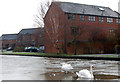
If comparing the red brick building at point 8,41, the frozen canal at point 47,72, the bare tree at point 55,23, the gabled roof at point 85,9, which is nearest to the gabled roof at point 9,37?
the red brick building at point 8,41

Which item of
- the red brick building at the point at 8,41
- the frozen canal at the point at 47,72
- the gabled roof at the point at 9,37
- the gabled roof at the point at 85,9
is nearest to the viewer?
the frozen canal at the point at 47,72

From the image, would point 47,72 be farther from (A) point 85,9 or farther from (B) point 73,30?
(A) point 85,9

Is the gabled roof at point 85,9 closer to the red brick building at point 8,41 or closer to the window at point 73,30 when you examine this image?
the window at point 73,30

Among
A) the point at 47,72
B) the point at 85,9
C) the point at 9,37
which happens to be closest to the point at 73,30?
the point at 85,9

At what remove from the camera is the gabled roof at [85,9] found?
158 ft

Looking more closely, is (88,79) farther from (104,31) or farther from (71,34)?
(104,31)

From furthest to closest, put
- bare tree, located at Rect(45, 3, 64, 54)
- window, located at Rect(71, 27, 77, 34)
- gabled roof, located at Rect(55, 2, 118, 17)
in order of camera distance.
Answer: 1. gabled roof, located at Rect(55, 2, 118, 17)
2. window, located at Rect(71, 27, 77, 34)
3. bare tree, located at Rect(45, 3, 64, 54)

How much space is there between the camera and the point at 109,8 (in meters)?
58.2

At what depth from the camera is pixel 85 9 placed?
2023 inches

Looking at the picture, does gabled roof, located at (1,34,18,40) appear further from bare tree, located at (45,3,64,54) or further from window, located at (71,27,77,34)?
window, located at (71,27,77,34)

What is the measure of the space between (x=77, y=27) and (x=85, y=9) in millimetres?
9359

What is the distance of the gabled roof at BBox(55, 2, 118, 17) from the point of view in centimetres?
4813

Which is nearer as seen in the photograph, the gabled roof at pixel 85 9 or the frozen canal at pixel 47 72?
the frozen canal at pixel 47 72

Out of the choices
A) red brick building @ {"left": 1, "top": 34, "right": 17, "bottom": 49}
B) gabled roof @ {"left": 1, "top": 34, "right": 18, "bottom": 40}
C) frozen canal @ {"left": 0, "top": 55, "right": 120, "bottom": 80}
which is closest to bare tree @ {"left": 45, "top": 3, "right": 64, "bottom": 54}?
frozen canal @ {"left": 0, "top": 55, "right": 120, "bottom": 80}
